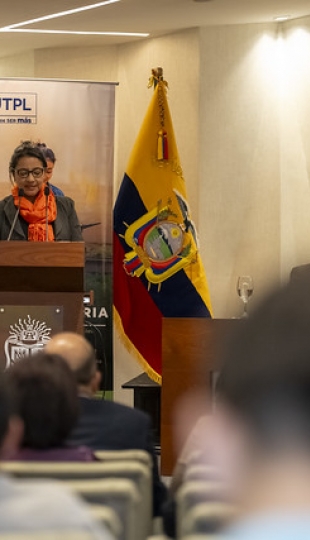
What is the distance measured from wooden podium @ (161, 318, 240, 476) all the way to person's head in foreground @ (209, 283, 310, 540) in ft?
15.5

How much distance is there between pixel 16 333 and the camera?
487 cm

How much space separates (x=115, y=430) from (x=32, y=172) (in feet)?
16.6

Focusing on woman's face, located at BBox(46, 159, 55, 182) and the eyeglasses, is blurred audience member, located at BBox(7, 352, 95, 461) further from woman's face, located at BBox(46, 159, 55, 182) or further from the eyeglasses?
woman's face, located at BBox(46, 159, 55, 182)

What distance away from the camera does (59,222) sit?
26.2 ft

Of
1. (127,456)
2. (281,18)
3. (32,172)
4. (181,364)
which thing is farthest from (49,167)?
(127,456)

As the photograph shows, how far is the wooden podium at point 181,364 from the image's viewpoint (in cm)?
545

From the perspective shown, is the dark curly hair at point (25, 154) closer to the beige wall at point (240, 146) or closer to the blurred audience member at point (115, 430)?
the beige wall at point (240, 146)

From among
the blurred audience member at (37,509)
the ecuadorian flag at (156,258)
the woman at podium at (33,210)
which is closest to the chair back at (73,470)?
the blurred audience member at (37,509)

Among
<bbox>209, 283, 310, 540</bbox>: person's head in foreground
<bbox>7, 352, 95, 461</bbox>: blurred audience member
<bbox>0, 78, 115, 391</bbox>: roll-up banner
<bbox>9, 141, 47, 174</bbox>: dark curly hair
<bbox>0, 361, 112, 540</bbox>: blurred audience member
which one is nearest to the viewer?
<bbox>209, 283, 310, 540</bbox>: person's head in foreground

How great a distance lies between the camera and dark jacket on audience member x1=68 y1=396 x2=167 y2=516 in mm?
3084

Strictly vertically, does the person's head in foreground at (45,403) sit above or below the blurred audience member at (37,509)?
below

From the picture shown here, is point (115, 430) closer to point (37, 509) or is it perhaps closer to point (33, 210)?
point (37, 509)

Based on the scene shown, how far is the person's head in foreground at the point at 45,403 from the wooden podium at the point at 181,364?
118 inches

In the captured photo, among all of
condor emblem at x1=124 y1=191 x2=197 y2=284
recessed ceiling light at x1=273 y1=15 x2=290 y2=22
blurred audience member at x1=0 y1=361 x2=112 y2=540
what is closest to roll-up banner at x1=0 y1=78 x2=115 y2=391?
condor emblem at x1=124 y1=191 x2=197 y2=284
